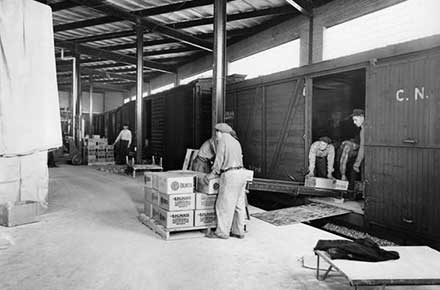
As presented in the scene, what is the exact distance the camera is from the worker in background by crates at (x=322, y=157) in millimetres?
6555

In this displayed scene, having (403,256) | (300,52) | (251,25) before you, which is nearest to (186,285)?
(403,256)

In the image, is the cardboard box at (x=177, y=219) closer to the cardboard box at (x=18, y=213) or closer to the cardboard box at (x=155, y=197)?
the cardboard box at (x=155, y=197)

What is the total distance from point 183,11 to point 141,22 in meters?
1.45

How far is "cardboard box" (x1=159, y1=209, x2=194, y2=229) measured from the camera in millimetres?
4379

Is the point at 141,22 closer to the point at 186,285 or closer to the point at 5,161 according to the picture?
the point at 5,161

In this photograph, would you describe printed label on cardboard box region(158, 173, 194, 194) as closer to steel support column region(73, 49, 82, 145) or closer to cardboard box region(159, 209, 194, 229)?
cardboard box region(159, 209, 194, 229)

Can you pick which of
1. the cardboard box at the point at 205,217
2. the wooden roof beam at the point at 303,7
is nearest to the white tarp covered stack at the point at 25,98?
the cardboard box at the point at 205,217

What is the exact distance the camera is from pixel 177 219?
14.5 feet

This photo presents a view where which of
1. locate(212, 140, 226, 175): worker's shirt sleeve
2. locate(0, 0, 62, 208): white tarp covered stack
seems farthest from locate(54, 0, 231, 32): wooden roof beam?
locate(212, 140, 226, 175): worker's shirt sleeve

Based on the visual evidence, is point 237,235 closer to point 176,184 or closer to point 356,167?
point 176,184

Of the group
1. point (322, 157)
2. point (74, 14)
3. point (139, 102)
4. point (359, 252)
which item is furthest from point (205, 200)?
point (74, 14)

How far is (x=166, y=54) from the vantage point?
1507 centimetres

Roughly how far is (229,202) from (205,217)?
1.38 ft

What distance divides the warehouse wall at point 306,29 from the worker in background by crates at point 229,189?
5074 mm
